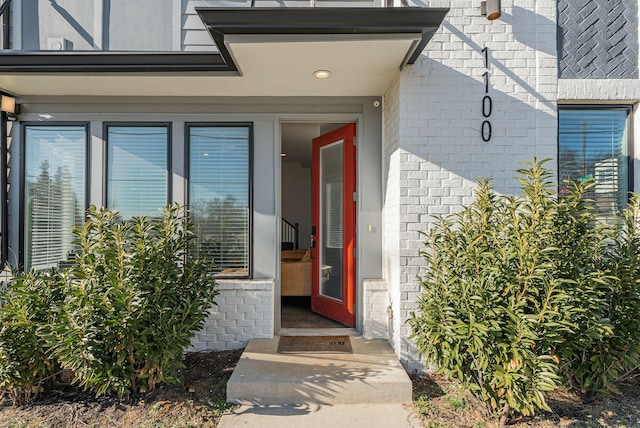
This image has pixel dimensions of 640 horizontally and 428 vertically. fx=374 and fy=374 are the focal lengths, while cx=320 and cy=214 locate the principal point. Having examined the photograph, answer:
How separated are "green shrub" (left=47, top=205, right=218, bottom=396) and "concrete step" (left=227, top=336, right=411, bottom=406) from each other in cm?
60

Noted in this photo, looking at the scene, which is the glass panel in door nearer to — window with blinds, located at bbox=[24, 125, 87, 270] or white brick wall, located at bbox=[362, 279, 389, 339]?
white brick wall, located at bbox=[362, 279, 389, 339]

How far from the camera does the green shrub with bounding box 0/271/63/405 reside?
278 cm

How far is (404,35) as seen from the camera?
277 cm

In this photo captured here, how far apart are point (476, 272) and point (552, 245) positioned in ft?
1.82

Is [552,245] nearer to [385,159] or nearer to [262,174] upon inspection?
[385,159]

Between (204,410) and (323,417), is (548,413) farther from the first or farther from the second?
(204,410)

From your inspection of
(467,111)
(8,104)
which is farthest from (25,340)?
(467,111)

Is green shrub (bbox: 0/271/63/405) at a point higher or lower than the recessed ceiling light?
lower

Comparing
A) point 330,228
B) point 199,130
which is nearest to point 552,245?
point 330,228

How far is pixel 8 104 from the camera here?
389 cm

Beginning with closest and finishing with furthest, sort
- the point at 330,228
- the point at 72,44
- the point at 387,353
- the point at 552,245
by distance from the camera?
the point at 552,245 → the point at 387,353 → the point at 72,44 → the point at 330,228

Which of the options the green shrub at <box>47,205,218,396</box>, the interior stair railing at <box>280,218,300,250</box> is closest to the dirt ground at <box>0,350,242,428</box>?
the green shrub at <box>47,205,218,396</box>

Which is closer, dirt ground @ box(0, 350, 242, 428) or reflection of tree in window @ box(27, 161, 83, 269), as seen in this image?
dirt ground @ box(0, 350, 242, 428)

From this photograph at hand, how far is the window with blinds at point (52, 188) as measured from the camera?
13.4 ft
